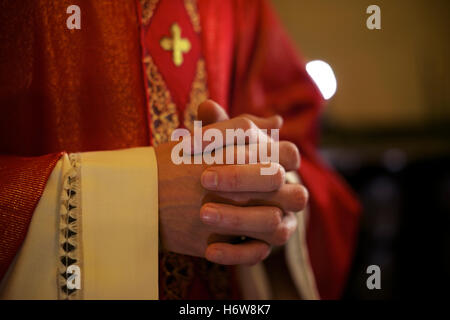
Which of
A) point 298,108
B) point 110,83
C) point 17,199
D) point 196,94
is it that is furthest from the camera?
point 298,108

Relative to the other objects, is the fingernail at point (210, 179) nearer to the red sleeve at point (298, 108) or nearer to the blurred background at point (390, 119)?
the red sleeve at point (298, 108)

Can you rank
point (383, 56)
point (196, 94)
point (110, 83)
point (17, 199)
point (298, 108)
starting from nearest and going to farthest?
point (17, 199) → point (110, 83) → point (196, 94) → point (298, 108) → point (383, 56)

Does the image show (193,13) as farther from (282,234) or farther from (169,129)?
(282,234)

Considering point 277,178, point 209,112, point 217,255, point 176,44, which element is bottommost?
point 217,255

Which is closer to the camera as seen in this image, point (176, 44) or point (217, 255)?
point (217, 255)

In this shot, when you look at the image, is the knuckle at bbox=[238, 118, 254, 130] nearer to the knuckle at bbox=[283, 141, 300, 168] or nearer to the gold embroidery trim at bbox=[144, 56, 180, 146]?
the knuckle at bbox=[283, 141, 300, 168]

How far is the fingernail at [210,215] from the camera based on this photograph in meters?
0.53

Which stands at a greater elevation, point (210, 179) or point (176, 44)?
point (176, 44)

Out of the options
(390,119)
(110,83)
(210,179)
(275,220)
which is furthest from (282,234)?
(390,119)

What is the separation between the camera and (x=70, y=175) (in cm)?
53

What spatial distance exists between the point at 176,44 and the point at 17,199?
0.41 metres

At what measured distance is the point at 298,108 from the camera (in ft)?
3.37

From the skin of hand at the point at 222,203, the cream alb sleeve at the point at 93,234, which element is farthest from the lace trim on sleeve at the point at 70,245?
the skin of hand at the point at 222,203
